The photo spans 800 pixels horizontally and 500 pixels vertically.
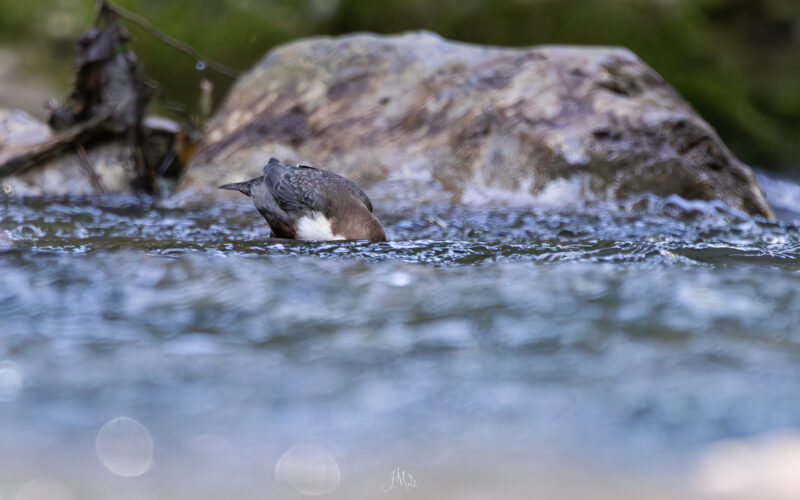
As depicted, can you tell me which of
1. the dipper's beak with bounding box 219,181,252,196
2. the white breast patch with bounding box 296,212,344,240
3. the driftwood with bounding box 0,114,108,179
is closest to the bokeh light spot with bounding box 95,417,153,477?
the white breast patch with bounding box 296,212,344,240

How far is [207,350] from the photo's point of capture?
2.49 meters

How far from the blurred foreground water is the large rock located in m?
2.25

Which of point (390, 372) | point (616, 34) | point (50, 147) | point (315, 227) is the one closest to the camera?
point (390, 372)

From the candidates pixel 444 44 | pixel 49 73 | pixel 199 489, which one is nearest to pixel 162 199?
pixel 444 44

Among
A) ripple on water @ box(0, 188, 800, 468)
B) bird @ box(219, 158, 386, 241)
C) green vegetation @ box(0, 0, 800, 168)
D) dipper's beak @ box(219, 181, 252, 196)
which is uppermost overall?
ripple on water @ box(0, 188, 800, 468)

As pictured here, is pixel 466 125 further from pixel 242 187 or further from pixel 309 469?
pixel 309 469

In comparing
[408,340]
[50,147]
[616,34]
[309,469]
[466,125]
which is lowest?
[616,34]

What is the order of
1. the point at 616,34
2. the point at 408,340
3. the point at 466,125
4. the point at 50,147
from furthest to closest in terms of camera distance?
1. the point at 616,34
2. the point at 50,147
3. the point at 466,125
4. the point at 408,340

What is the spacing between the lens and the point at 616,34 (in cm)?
1197

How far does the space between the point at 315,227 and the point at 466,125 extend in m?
2.53

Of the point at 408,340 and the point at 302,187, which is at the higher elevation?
the point at 408,340

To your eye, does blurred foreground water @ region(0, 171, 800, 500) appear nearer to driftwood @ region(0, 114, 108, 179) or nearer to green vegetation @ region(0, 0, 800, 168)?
driftwood @ region(0, 114, 108, 179)

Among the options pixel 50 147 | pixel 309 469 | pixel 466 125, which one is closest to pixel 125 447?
pixel 309 469

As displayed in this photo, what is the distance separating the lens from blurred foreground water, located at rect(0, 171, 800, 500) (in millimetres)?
1781
